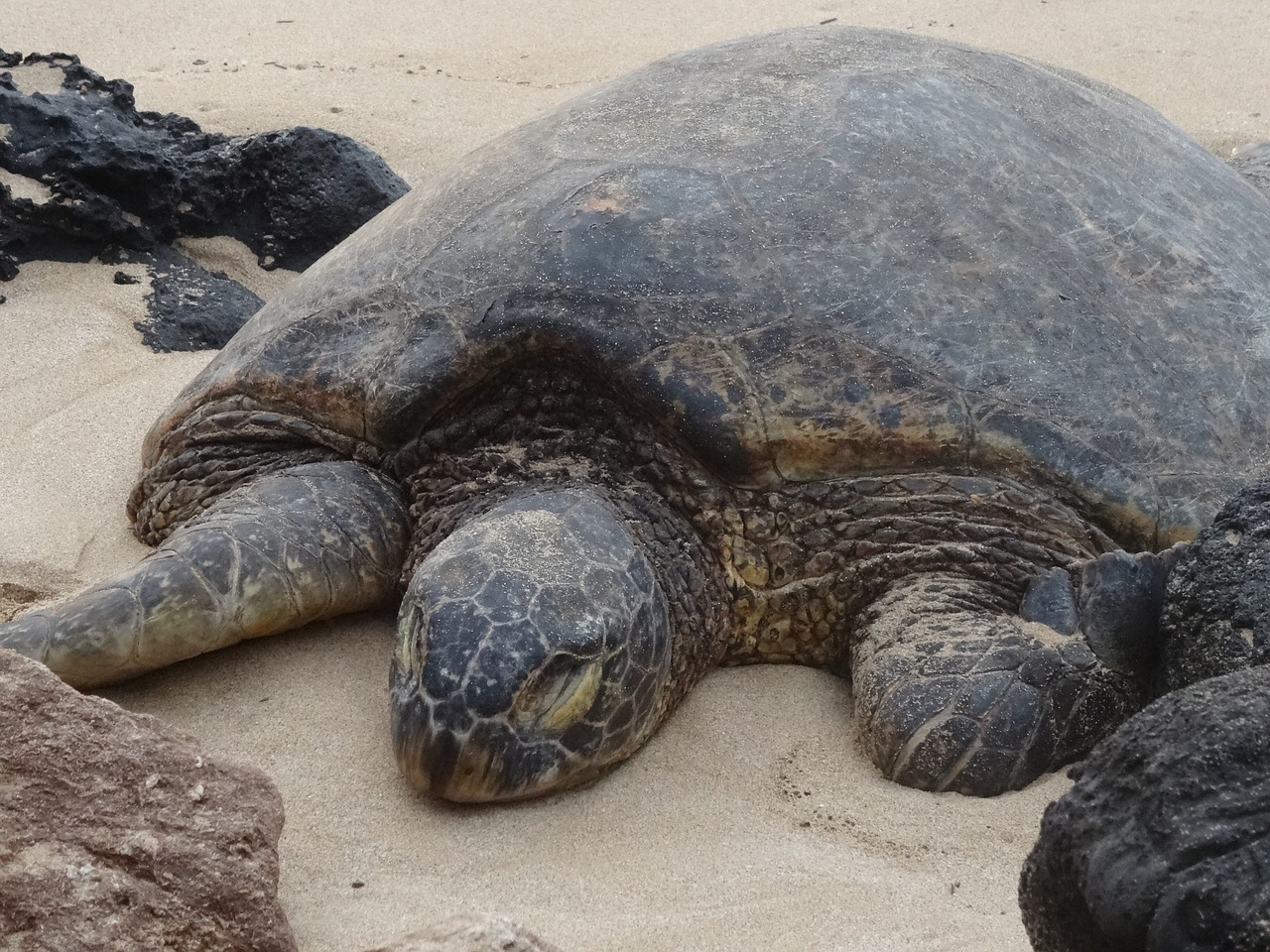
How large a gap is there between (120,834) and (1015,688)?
1.54 metres

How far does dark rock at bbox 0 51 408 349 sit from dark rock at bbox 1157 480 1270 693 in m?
3.21

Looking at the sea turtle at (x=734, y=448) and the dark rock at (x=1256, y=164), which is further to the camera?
the dark rock at (x=1256, y=164)

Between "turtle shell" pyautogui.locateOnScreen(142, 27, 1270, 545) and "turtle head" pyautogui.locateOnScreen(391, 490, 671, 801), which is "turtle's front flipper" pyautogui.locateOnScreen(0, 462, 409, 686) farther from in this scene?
"turtle head" pyautogui.locateOnScreen(391, 490, 671, 801)

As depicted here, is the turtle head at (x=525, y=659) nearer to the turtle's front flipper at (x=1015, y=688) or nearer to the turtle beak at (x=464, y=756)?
the turtle beak at (x=464, y=756)

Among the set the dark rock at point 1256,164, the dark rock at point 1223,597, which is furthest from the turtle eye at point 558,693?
the dark rock at point 1256,164

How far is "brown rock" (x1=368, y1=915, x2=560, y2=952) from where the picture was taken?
165 centimetres

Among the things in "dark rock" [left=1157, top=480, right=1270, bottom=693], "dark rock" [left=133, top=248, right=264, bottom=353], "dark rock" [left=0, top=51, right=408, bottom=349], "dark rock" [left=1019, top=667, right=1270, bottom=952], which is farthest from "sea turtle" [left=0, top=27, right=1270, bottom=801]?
"dark rock" [left=0, top=51, right=408, bottom=349]

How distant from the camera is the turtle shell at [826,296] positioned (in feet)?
9.48

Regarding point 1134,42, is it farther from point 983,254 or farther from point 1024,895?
point 1024,895

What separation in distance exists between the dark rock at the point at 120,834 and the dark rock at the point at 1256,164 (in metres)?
3.53

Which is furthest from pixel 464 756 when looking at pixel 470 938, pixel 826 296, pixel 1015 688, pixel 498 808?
pixel 826 296

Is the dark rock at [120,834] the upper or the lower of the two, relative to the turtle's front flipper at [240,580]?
upper

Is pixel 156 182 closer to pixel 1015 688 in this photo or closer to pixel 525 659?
pixel 525 659

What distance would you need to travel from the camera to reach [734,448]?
286cm
